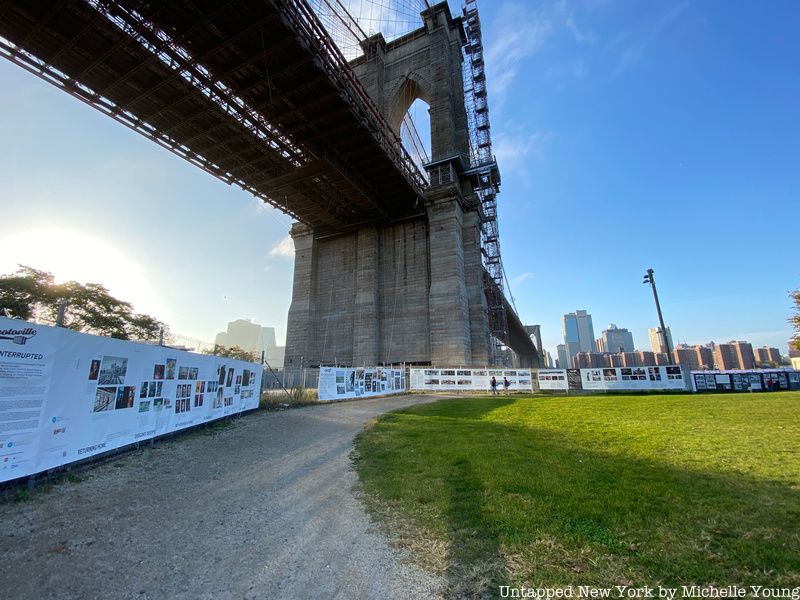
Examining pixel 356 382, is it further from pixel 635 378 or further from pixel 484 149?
pixel 484 149

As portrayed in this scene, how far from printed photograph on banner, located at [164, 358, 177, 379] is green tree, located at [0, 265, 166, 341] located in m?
26.1

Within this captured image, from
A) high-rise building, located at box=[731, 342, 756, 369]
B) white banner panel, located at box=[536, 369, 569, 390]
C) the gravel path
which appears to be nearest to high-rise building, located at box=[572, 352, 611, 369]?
high-rise building, located at box=[731, 342, 756, 369]

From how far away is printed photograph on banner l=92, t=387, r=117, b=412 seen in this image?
5.86 m

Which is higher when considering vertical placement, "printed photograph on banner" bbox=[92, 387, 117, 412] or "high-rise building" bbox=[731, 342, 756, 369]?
"high-rise building" bbox=[731, 342, 756, 369]

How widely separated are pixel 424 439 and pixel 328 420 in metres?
4.65

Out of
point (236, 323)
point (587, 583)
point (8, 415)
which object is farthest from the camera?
point (236, 323)

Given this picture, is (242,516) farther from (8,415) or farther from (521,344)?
(521,344)

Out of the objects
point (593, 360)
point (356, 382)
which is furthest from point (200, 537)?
point (593, 360)

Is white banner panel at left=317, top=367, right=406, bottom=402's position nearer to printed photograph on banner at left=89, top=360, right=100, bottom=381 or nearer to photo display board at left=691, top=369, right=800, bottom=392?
printed photograph on banner at left=89, top=360, right=100, bottom=381

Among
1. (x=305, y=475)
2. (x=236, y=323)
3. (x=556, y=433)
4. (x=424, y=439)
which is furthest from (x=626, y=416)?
(x=236, y=323)

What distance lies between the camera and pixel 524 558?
3215 mm

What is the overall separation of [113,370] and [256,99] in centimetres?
2700

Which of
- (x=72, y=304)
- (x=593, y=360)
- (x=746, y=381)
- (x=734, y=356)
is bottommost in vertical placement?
(x=746, y=381)

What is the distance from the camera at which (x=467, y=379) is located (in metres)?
27.9
